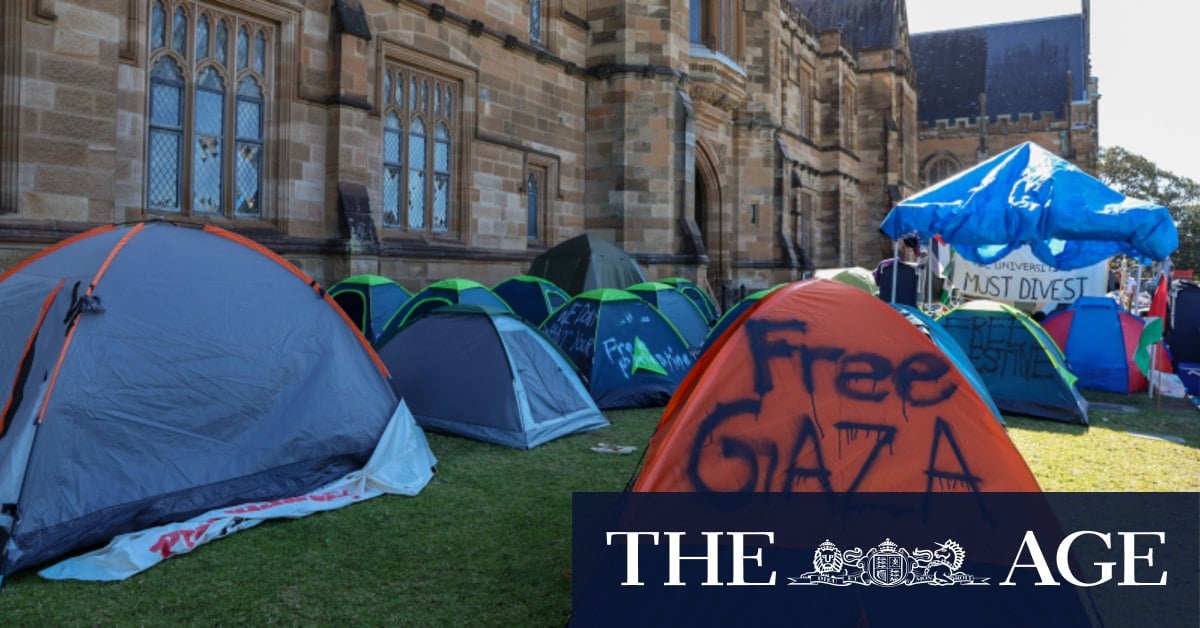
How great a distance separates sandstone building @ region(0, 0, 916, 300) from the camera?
802cm

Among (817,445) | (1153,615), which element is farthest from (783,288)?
(1153,615)

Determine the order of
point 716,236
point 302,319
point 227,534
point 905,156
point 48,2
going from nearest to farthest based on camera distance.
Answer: point 227,534, point 302,319, point 48,2, point 716,236, point 905,156

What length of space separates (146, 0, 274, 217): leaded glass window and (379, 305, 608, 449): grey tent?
3.95 metres

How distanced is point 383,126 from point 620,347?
5743mm

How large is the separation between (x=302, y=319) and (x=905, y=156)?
37750mm

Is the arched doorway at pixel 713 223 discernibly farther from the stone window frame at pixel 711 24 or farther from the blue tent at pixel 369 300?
the blue tent at pixel 369 300

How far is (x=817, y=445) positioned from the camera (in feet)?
12.6

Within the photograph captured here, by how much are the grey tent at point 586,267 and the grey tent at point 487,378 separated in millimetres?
4712

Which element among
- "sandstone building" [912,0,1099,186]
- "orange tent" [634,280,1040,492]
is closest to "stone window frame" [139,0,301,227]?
"orange tent" [634,280,1040,492]

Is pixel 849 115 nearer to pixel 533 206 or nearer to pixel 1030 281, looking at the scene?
pixel 1030 281

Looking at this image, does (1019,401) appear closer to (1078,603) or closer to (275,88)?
(1078,603)

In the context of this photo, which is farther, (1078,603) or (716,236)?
(716,236)

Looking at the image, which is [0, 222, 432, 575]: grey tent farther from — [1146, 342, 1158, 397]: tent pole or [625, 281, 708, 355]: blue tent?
[1146, 342, 1158, 397]: tent pole

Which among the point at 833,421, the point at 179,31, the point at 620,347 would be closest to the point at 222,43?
the point at 179,31
